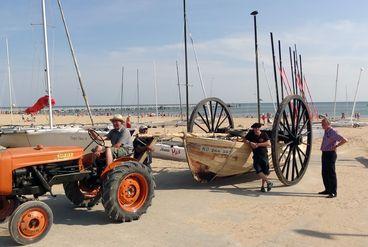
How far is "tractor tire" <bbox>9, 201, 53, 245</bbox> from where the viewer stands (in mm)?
6012

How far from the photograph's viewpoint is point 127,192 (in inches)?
292

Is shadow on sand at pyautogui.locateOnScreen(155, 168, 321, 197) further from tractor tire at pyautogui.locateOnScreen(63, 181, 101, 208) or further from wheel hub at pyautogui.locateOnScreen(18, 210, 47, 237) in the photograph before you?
wheel hub at pyautogui.locateOnScreen(18, 210, 47, 237)

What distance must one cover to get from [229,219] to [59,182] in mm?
2802

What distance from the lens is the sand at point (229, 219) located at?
6.30 m

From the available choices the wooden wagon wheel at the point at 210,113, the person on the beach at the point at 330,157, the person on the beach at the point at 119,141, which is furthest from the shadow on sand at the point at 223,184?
the person on the beach at the point at 119,141

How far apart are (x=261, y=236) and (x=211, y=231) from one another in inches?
29.5

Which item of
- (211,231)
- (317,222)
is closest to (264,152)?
(317,222)

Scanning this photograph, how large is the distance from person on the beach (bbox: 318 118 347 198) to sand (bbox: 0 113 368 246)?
244 mm

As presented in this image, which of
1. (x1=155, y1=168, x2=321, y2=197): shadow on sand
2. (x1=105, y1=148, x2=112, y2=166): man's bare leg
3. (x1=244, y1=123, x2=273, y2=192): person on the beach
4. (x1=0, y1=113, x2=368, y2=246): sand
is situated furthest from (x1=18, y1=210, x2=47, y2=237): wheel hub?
(x1=244, y1=123, x2=273, y2=192): person on the beach

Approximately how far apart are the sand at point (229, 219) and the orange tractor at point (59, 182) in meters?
0.22

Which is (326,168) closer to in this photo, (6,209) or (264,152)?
(264,152)

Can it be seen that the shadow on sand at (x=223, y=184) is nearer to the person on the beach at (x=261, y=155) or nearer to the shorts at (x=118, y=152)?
the person on the beach at (x=261, y=155)

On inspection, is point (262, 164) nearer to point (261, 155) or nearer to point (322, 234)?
point (261, 155)

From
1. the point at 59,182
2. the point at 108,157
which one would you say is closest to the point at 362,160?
the point at 108,157
